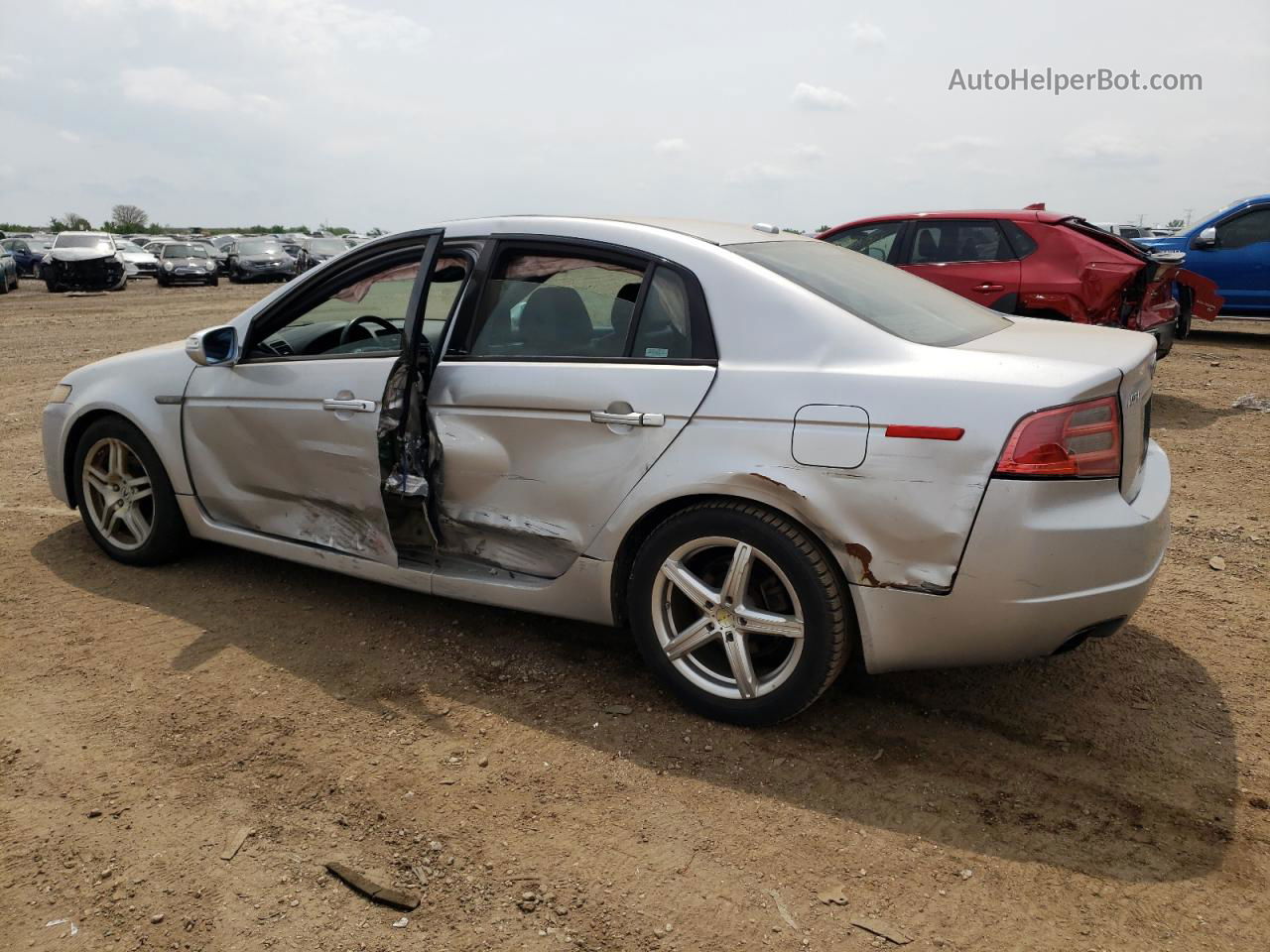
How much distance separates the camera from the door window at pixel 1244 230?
12.5 meters

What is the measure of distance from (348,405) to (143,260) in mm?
34910

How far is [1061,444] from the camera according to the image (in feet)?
9.16

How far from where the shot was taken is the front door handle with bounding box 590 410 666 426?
327cm

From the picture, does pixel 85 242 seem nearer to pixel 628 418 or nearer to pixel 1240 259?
pixel 1240 259

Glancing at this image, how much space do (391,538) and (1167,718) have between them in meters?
2.80

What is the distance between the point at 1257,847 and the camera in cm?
268

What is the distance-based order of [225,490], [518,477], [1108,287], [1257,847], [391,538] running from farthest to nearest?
[1108,287]
[225,490]
[391,538]
[518,477]
[1257,847]

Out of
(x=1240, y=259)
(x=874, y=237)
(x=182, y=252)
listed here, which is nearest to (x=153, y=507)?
(x=874, y=237)

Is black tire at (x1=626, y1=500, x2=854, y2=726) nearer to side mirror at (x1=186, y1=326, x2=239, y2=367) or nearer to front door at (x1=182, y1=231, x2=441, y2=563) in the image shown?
front door at (x1=182, y1=231, x2=441, y2=563)

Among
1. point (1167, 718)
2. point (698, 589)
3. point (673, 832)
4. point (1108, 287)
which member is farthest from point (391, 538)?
point (1108, 287)

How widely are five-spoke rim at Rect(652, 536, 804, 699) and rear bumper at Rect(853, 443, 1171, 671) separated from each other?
0.29 metres

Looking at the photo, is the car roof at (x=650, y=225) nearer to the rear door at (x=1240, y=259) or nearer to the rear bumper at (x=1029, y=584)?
the rear bumper at (x=1029, y=584)

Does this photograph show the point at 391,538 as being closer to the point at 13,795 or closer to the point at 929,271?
the point at 13,795

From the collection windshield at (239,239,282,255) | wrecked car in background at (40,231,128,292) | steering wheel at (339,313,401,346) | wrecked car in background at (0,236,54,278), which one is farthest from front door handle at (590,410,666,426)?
wrecked car in background at (0,236,54,278)
